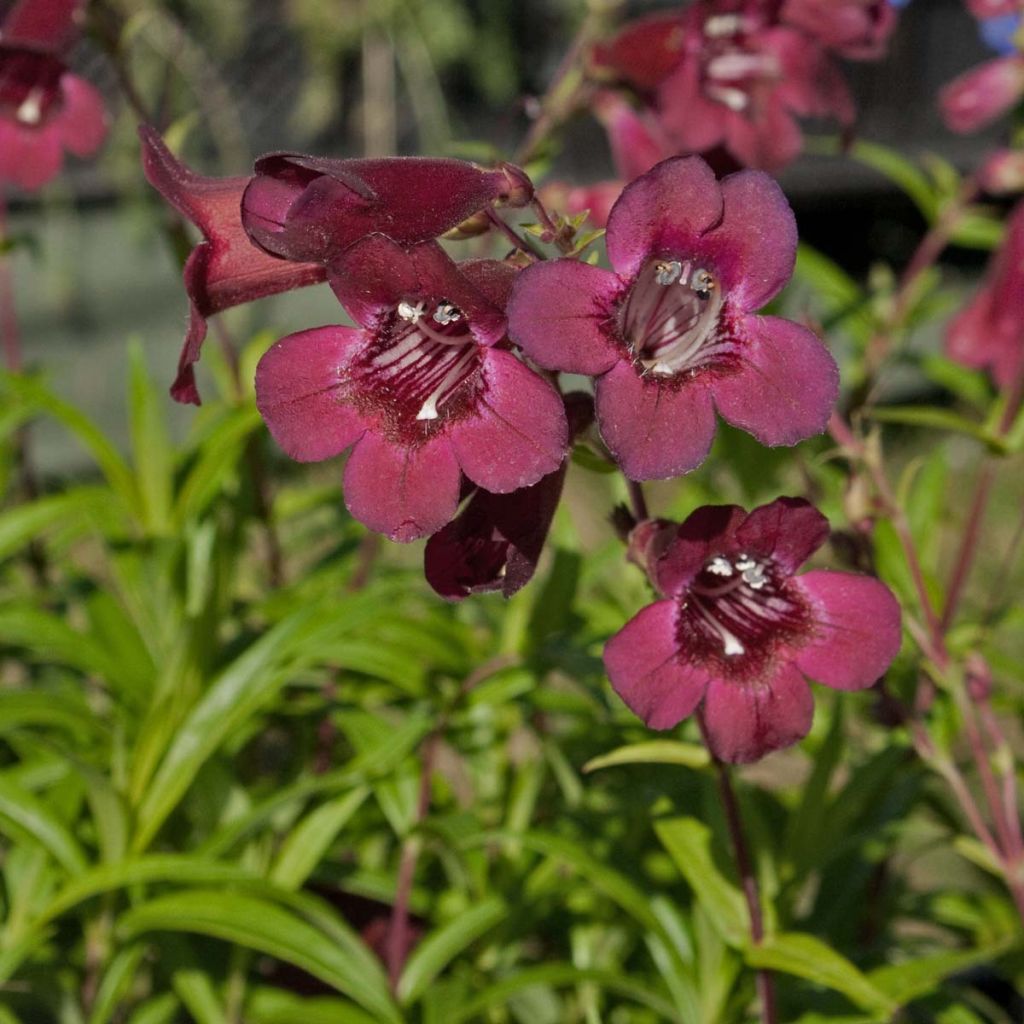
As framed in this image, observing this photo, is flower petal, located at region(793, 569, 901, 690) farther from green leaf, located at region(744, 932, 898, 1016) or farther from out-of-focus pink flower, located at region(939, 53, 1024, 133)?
out-of-focus pink flower, located at region(939, 53, 1024, 133)

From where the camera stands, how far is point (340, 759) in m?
1.96

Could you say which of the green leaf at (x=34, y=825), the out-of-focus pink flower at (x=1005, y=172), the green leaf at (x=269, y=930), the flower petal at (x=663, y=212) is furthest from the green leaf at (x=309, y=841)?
the out-of-focus pink flower at (x=1005, y=172)

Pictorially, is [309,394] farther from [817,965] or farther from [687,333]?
[817,965]

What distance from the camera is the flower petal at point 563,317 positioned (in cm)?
85

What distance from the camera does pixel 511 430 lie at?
2.97 ft

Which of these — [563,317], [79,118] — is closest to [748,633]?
[563,317]

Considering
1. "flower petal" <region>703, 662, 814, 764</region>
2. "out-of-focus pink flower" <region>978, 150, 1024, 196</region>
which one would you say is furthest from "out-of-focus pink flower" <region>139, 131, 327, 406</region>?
"out-of-focus pink flower" <region>978, 150, 1024, 196</region>

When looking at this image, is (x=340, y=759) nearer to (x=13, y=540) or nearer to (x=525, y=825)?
(x=525, y=825)

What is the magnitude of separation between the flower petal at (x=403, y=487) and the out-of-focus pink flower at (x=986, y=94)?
1.27 metres

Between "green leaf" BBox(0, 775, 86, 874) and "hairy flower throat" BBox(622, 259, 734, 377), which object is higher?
"hairy flower throat" BBox(622, 259, 734, 377)

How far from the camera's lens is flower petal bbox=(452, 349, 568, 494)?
2.93ft

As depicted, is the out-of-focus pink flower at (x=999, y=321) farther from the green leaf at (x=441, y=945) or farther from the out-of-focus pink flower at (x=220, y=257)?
the out-of-focus pink flower at (x=220, y=257)

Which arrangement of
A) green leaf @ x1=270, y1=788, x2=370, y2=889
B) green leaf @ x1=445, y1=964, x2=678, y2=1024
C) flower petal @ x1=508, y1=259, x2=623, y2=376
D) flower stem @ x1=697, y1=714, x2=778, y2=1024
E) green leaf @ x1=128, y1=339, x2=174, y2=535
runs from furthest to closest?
green leaf @ x1=128, y1=339, x2=174, y2=535 → green leaf @ x1=270, y1=788, x2=370, y2=889 → green leaf @ x1=445, y1=964, x2=678, y2=1024 → flower stem @ x1=697, y1=714, x2=778, y2=1024 → flower petal @ x1=508, y1=259, x2=623, y2=376

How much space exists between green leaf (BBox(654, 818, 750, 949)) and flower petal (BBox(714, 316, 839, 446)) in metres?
0.56
